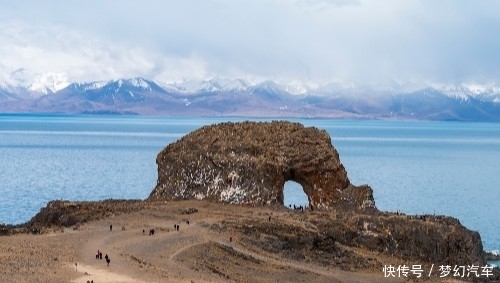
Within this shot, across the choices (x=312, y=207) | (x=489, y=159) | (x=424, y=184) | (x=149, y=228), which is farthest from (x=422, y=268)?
(x=489, y=159)

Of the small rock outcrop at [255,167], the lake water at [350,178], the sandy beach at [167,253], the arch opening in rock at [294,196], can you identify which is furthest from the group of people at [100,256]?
the arch opening in rock at [294,196]

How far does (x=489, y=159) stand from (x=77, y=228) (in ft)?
433

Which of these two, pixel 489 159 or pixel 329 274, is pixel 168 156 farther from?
pixel 489 159

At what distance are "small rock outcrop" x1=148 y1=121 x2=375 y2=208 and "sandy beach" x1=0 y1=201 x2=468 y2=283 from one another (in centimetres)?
245

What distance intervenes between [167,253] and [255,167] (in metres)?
13.4

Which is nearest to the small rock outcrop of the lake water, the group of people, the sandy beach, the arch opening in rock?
the sandy beach

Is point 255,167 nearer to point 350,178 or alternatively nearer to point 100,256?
point 100,256

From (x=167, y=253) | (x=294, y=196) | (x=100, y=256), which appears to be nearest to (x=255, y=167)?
(x=167, y=253)

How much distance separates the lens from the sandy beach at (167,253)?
110 ft

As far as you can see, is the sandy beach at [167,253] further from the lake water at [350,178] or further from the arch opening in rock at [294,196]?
the arch opening in rock at [294,196]

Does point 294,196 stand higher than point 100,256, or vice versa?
point 100,256

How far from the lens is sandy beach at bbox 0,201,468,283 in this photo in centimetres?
3353

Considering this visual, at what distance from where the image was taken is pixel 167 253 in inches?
1519

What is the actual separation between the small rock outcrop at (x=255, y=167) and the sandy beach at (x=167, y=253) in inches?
96.6
